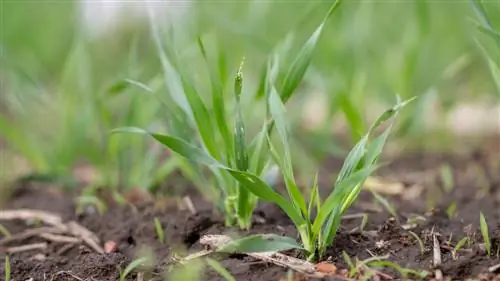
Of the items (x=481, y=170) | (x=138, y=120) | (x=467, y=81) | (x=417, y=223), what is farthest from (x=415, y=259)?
(x=467, y=81)

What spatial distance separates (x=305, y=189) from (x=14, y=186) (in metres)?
0.94

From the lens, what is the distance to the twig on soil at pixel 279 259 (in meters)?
1.41

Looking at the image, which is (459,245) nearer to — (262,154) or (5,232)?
(262,154)

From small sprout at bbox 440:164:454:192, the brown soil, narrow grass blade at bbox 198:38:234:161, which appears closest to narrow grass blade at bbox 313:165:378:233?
the brown soil

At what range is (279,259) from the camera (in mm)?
1474

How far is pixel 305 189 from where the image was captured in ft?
7.67

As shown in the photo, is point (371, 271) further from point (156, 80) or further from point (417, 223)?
point (156, 80)

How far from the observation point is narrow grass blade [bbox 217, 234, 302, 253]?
142 centimetres

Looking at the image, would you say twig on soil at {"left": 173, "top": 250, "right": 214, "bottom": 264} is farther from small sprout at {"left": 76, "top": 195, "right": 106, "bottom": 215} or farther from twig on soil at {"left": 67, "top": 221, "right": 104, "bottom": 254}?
small sprout at {"left": 76, "top": 195, "right": 106, "bottom": 215}

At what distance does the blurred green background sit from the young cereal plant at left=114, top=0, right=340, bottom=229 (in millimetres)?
157

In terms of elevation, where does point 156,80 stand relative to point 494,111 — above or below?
above

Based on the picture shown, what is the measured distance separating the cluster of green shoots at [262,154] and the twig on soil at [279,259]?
0.10 ft

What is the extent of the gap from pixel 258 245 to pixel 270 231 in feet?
0.93

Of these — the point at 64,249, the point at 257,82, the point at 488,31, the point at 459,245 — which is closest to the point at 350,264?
the point at 459,245
